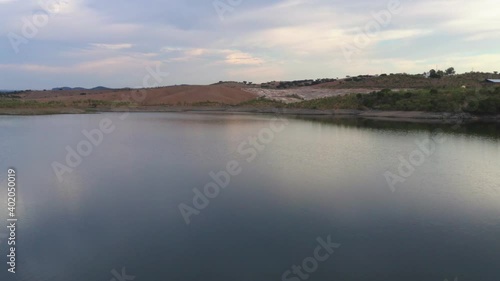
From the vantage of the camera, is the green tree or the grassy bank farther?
the green tree

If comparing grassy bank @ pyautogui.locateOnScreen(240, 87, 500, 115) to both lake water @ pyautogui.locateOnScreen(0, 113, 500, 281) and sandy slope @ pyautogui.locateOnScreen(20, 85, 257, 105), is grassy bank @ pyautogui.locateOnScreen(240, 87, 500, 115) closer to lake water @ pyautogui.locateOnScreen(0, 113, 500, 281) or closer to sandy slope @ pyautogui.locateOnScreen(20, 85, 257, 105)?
sandy slope @ pyautogui.locateOnScreen(20, 85, 257, 105)

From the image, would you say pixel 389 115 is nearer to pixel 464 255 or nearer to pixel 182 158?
pixel 182 158

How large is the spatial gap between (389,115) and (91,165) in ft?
99.9

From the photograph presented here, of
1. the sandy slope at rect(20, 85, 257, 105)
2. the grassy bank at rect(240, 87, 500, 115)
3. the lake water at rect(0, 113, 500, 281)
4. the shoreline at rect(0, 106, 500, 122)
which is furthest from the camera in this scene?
the sandy slope at rect(20, 85, 257, 105)

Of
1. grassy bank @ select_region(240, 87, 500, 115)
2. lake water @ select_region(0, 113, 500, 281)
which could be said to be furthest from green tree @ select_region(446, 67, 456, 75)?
lake water @ select_region(0, 113, 500, 281)

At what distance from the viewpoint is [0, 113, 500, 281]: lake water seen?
6809mm

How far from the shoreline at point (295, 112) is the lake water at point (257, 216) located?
1796cm

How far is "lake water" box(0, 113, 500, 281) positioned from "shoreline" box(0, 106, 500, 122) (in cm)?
1796

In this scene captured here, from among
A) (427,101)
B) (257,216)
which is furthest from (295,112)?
(257,216)

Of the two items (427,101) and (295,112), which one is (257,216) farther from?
(295,112)

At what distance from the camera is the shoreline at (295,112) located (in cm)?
3425

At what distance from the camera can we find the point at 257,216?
9.13m

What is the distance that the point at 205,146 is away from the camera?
2002cm

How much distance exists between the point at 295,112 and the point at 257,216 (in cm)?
3835
